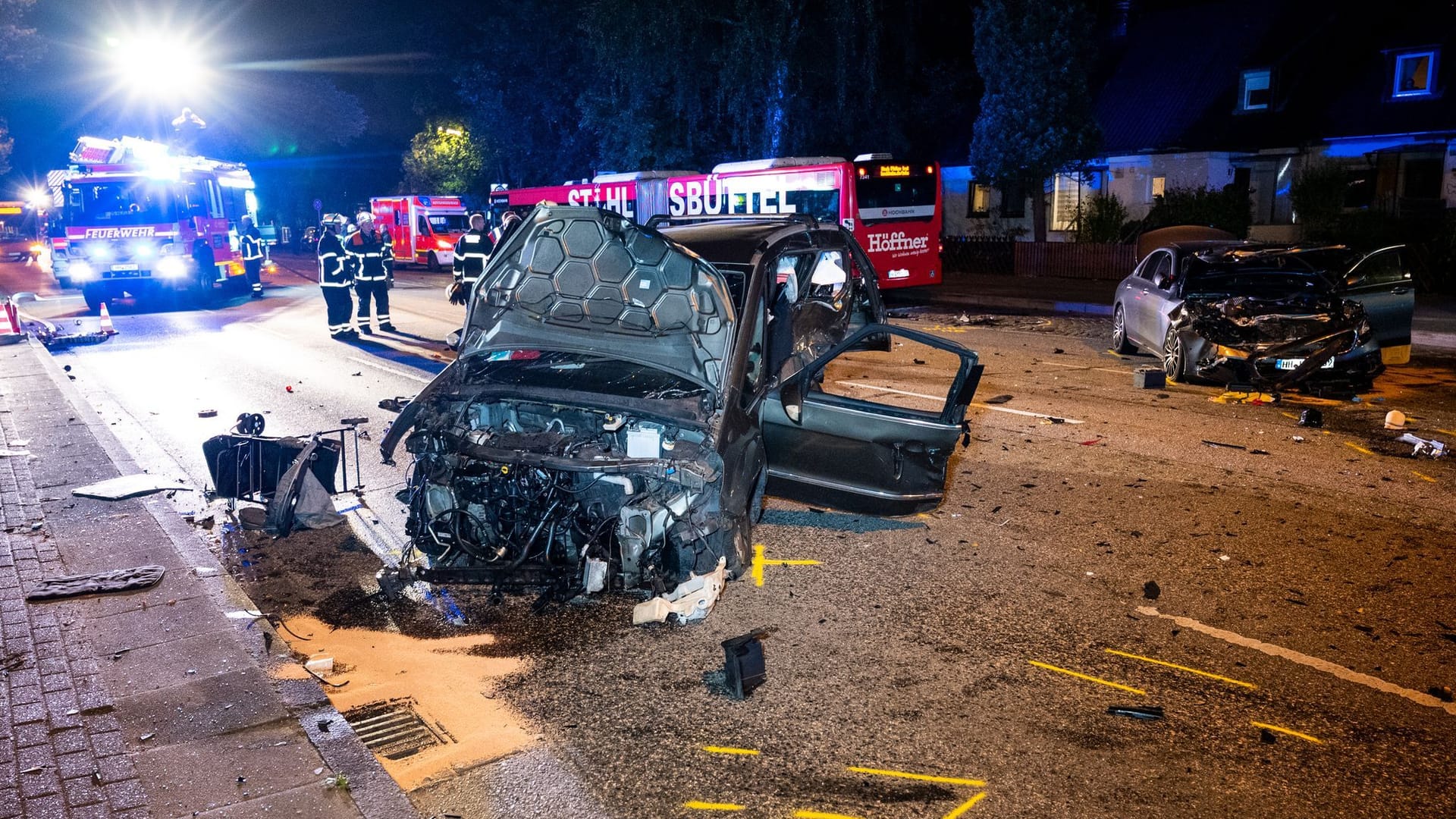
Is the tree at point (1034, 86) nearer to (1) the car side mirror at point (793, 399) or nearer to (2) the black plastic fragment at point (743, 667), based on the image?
(1) the car side mirror at point (793, 399)

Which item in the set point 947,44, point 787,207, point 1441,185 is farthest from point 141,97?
point 1441,185

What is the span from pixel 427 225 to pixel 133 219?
1526 centimetres

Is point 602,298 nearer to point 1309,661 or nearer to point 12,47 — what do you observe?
point 1309,661

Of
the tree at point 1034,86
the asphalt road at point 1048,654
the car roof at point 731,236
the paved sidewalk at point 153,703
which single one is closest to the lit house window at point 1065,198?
the tree at point 1034,86

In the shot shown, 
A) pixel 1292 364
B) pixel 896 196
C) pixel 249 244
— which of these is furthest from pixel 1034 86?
pixel 249 244

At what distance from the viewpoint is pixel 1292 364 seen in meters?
10.8

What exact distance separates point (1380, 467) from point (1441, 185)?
2661 cm

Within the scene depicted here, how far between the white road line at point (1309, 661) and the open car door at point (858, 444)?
141 cm

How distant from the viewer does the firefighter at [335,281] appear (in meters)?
16.3

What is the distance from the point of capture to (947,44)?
39188mm

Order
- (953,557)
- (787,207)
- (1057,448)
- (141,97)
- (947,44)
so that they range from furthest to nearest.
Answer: (141,97) < (947,44) < (787,207) < (1057,448) < (953,557)

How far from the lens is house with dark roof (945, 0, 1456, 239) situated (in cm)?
2973

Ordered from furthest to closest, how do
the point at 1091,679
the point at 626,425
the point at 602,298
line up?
the point at 602,298 < the point at 626,425 < the point at 1091,679

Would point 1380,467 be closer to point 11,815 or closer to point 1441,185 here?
point 11,815
